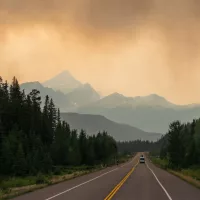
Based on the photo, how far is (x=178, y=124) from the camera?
7406 cm

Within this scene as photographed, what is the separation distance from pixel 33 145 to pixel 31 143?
177 centimetres

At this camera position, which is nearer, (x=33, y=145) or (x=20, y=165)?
(x=20, y=165)

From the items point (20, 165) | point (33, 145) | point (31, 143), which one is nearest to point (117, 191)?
point (20, 165)

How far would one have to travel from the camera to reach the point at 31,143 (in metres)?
98.8

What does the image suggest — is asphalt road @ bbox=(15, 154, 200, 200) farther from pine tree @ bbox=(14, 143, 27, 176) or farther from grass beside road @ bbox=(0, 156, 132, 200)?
pine tree @ bbox=(14, 143, 27, 176)

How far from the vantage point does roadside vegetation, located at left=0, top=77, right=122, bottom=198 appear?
80.1 m

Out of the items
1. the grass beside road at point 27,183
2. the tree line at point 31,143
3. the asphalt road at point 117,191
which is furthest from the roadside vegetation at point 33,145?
the asphalt road at point 117,191

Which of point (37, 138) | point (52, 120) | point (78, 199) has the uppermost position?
point (52, 120)

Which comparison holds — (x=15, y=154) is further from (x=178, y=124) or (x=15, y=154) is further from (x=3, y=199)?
(x=3, y=199)

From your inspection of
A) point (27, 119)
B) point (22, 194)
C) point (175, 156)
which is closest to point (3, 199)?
point (22, 194)

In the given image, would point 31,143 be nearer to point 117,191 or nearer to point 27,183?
point 27,183

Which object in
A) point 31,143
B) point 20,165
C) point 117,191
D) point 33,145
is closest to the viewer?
point 117,191

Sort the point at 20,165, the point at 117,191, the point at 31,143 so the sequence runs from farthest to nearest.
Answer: the point at 31,143, the point at 20,165, the point at 117,191

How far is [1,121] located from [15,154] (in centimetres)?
1926
